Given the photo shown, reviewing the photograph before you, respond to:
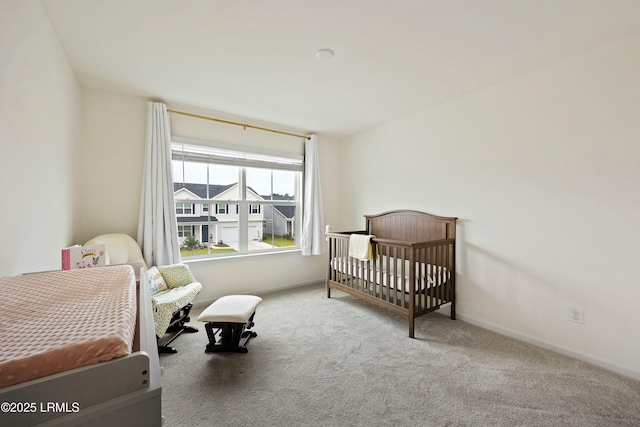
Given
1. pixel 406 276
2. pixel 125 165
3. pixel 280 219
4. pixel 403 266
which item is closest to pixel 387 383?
pixel 403 266

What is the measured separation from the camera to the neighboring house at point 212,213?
123 inches

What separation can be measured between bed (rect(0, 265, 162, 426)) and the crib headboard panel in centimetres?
276

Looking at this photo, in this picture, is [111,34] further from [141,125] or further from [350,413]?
[350,413]

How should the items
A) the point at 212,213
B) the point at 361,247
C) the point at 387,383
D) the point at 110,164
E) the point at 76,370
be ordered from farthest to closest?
1. the point at 212,213
2. the point at 361,247
3. the point at 110,164
4. the point at 387,383
5. the point at 76,370

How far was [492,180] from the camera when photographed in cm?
247

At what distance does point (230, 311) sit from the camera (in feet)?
6.75

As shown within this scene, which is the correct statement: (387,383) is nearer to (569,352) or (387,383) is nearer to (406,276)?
(406,276)

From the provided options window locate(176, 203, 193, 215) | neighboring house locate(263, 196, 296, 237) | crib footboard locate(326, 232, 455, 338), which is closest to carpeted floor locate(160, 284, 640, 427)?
crib footboard locate(326, 232, 455, 338)

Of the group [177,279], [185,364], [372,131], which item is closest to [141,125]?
[177,279]

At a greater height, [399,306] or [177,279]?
[177,279]

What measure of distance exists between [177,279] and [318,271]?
6.71 feet

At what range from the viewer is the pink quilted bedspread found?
49cm

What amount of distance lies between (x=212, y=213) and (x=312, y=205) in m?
1.33

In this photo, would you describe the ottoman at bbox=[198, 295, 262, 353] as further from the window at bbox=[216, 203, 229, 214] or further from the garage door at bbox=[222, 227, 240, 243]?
the window at bbox=[216, 203, 229, 214]
